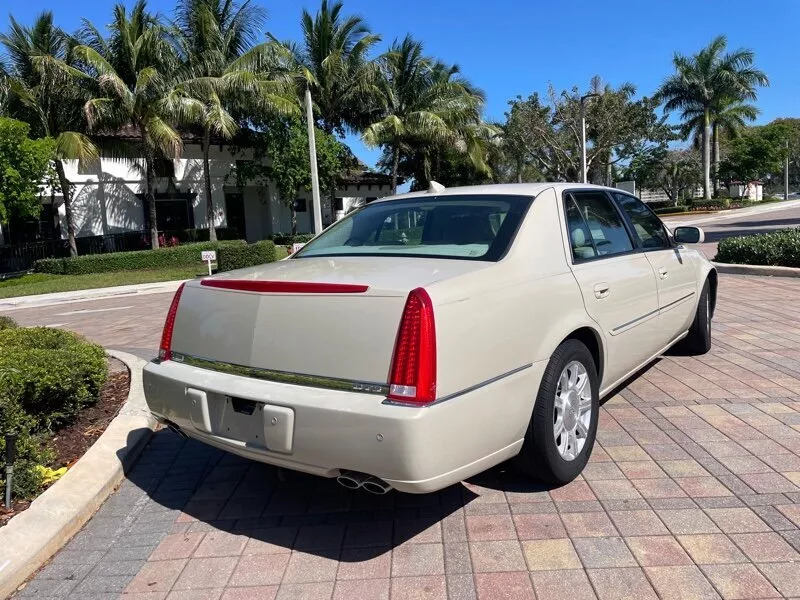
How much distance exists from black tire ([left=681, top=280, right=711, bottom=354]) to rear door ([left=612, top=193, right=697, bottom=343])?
380 millimetres

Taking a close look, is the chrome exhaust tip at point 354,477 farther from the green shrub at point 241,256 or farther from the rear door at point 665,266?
the green shrub at point 241,256

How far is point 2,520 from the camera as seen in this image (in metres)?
3.19

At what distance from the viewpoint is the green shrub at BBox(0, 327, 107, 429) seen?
4.10 m

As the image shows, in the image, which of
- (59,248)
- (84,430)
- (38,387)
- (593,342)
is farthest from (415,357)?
(59,248)

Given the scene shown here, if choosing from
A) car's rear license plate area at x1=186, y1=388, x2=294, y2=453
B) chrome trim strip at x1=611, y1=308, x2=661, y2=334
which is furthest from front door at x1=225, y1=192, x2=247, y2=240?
car's rear license plate area at x1=186, y1=388, x2=294, y2=453

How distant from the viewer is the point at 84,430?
4.58 metres

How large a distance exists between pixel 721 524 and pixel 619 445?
1.01 metres

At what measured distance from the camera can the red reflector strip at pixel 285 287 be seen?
9.14ft

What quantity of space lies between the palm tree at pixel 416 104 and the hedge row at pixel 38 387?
77.1 ft

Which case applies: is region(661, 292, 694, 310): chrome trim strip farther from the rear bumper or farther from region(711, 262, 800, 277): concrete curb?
region(711, 262, 800, 277): concrete curb

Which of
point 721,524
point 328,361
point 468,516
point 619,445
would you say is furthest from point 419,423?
point 619,445

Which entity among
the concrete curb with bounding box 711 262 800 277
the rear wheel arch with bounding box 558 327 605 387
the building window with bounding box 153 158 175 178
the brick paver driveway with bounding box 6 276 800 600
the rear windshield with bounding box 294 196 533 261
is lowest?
the brick paver driveway with bounding box 6 276 800 600

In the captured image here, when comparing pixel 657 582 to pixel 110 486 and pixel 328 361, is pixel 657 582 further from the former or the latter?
pixel 110 486

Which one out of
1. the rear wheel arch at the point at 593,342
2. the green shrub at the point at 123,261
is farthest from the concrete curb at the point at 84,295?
the rear wheel arch at the point at 593,342
